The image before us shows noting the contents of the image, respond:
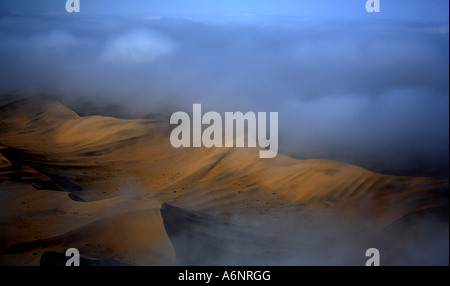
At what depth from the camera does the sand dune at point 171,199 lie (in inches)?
168

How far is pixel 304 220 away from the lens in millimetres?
4680

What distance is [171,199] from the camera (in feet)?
16.5
